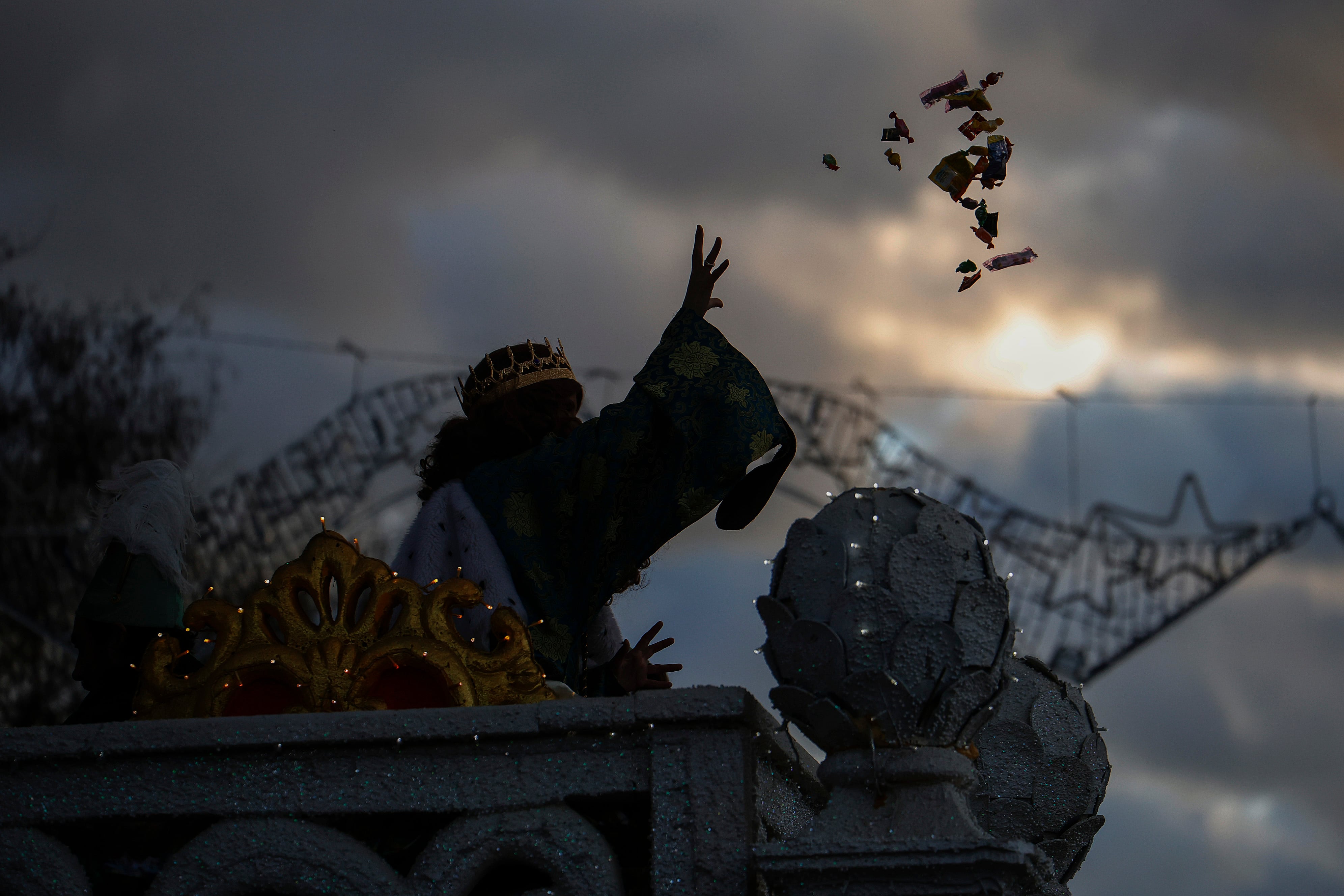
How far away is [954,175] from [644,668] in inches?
48.2

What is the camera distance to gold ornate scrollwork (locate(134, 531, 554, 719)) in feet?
8.67

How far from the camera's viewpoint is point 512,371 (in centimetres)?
367

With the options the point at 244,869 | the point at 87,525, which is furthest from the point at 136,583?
the point at 87,525

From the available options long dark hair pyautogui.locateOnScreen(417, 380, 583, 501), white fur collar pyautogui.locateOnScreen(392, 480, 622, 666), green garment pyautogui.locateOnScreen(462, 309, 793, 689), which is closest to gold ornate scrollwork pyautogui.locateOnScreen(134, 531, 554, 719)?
white fur collar pyautogui.locateOnScreen(392, 480, 622, 666)

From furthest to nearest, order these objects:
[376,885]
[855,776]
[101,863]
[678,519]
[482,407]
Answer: [482,407]
[678,519]
[101,863]
[376,885]
[855,776]

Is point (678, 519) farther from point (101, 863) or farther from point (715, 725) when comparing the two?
point (101, 863)

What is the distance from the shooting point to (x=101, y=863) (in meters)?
2.54

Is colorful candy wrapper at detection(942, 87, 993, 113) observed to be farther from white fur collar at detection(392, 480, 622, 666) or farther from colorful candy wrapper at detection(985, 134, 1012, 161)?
white fur collar at detection(392, 480, 622, 666)

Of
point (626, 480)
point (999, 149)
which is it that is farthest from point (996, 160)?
point (626, 480)

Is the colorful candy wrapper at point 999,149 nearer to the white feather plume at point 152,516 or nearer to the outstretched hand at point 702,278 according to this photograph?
the outstretched hand at point 702,278

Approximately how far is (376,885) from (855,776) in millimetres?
790

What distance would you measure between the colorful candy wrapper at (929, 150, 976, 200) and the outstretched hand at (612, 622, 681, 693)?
3.50 ft

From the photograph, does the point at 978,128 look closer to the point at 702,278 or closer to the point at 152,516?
the point at 702,278

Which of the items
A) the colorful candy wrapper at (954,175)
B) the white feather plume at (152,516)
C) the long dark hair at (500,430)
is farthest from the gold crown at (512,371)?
the colorful candy wrapper at (954,175)
